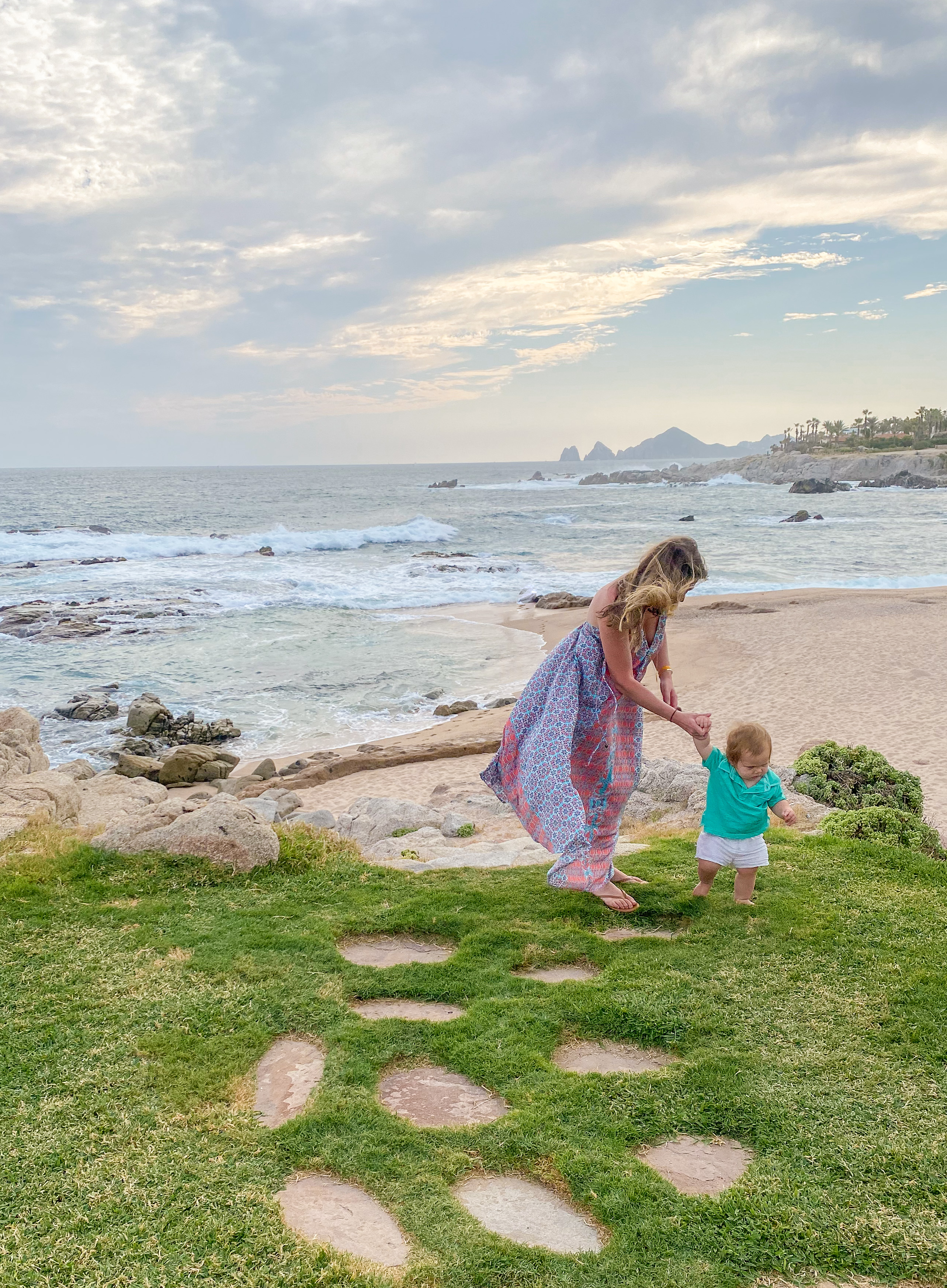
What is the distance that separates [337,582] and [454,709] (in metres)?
18.0

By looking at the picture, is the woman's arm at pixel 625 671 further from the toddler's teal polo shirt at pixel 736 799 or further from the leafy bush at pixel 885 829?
the leafy bush at pixel 885 829

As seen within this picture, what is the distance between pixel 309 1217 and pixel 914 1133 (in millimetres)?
2333

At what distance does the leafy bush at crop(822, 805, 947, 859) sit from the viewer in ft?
20.9

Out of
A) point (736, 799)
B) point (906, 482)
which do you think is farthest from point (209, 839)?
point (906, 482)

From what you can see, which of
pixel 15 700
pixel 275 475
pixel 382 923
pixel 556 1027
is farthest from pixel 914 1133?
pixel 275 475

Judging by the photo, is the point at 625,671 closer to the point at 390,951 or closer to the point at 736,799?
the point at 736,799

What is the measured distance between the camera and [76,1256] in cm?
285

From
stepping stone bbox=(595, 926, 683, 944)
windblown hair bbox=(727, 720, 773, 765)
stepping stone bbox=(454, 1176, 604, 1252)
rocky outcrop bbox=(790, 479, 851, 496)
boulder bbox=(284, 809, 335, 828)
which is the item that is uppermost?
rocky outcrop bbox=(790, 479, 851, 496)

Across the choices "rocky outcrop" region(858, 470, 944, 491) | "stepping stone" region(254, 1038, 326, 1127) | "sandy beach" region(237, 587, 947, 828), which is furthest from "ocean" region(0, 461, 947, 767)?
"rocky outcrop" region(858, 470, 944, 491)

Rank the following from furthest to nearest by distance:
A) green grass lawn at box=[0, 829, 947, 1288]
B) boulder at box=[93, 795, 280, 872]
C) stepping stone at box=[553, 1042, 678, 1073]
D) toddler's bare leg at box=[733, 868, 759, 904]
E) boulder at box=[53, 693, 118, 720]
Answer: boulder at box=[53, 693, 118, 720], boulder at box=[93, 795, 280, 872], toddler's bare leg at box=[733, 868, 759, 904], stepping stone at box=[553, 1042, 678, 1073], green grass lawn at box=[0, 829, 947, 1288]

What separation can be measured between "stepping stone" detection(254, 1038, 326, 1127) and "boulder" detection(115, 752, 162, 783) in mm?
8968

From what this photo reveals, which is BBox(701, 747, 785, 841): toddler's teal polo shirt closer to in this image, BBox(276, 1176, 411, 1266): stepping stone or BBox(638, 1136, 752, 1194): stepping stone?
BBox(638, 1136, 752, 1194): stepping stone

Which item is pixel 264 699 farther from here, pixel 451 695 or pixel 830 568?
pixel 830 568

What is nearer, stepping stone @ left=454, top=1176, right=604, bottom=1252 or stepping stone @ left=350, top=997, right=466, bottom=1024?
stepping stone @ left=454, top=1176, right=604, bottom=1252
